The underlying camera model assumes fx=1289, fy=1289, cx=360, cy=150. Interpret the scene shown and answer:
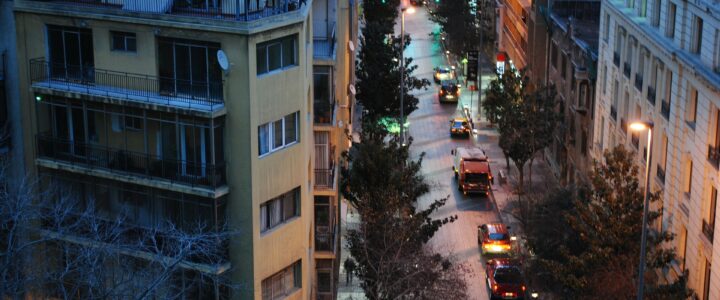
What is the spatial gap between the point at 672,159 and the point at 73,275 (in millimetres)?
25684

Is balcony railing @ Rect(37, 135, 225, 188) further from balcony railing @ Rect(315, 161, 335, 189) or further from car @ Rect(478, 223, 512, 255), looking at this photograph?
car @ Rect(478, 223, 512, 255)

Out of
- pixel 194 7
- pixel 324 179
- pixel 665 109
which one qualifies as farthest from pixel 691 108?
pixel 194 7

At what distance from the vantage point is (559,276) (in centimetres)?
4844

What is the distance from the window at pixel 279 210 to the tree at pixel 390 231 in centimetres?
636

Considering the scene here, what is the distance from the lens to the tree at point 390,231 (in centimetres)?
4969

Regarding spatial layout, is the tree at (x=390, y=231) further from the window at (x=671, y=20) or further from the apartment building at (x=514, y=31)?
the apartment building at (x=514, y=31)

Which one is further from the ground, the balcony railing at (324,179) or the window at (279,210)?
the window at (279,210)

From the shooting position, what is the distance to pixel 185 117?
40156mm

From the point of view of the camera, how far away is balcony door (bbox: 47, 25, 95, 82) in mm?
41750

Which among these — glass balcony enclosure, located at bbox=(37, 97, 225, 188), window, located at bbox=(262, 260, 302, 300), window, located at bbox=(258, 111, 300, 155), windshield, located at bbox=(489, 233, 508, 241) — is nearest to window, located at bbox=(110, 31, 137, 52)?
glass balcony enclosure, located at bbox=(37, 97, 225, 188)

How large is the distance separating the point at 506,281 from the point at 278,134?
67.1ft

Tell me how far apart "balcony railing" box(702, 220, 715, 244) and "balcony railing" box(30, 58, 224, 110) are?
63.7 feet

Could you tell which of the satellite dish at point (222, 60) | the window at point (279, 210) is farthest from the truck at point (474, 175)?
the satellite dish at point (222, 60)

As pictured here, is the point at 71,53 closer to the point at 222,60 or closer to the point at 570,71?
the point at 222,60
